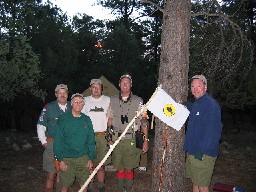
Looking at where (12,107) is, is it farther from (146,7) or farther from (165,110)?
(165,110)

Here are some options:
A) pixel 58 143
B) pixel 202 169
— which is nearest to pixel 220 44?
pixel 202 169

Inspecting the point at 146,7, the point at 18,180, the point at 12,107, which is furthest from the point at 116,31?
the point at 18,180

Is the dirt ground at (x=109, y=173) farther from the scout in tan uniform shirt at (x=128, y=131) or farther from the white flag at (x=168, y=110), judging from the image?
the white flag at (x=168, y=110)

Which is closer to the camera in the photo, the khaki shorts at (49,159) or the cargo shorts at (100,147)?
the khaki shorts at (49,159)

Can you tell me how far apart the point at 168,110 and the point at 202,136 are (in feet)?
2.46

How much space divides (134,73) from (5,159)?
15.3 metres

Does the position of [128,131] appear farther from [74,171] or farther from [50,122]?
[50,122]

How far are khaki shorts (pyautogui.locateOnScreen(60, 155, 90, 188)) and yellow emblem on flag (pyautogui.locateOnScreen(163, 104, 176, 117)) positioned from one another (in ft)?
5.50

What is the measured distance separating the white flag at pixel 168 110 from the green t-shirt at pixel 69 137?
1283 millimetres

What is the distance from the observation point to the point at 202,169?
5199mm

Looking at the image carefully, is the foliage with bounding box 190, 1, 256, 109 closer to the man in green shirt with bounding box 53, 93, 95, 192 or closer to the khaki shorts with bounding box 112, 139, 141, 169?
the khaki shorts with bounding box 112, 139, 141, 169

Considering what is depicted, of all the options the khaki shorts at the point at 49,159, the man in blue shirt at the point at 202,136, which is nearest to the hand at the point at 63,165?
the khaki shorts at the point at 49,159

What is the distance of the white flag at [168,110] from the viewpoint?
5441 millimetres

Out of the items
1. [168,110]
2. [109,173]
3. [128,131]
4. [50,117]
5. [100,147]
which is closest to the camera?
[168,110]
